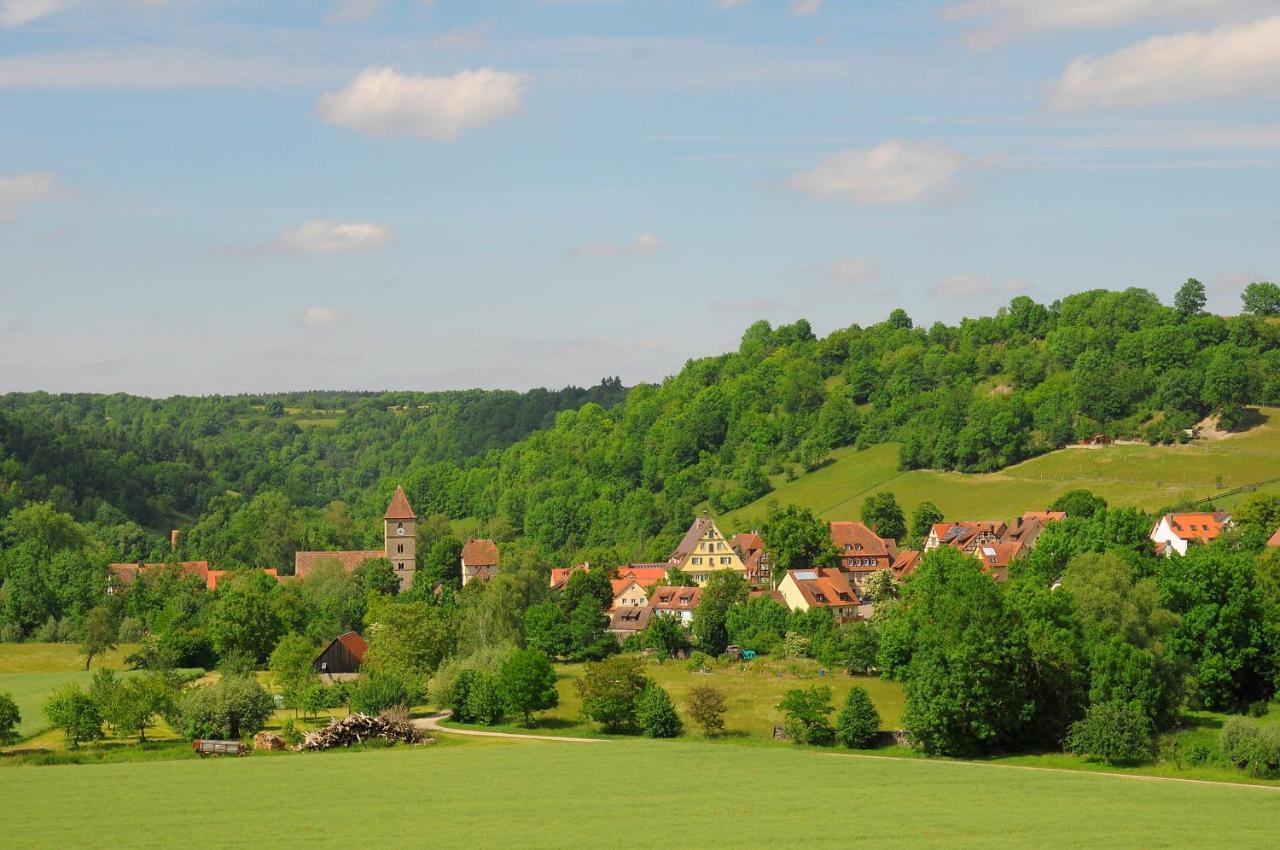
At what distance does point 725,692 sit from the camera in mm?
79375

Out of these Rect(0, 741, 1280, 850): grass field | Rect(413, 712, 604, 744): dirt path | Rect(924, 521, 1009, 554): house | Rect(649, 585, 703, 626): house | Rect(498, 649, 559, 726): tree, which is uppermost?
Rect(924, 521, 1009, 554): house

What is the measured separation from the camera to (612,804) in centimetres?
4975

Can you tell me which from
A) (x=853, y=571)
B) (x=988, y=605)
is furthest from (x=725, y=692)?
(x=853, y=571)

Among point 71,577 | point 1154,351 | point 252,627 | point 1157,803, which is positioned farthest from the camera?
point 1154,351

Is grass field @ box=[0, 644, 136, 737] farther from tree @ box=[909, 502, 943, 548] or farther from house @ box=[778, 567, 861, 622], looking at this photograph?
tree @ box=[909, 502, 943, 548]

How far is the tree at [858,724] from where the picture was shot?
209 ft

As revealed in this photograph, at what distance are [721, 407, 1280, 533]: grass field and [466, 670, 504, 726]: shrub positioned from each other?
80643mm

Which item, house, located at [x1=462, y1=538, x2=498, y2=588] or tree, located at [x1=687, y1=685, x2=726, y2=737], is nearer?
tree, located at [x1=687, y1=685, x2=726, y2=737]

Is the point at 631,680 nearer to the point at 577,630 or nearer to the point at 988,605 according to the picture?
the point at 988,605

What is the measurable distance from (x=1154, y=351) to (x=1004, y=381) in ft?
81.9

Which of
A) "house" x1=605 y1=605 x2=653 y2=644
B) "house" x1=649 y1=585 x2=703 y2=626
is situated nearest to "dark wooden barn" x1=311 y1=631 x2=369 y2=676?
"house" x1=605 y1=605 x2=653 y2=644

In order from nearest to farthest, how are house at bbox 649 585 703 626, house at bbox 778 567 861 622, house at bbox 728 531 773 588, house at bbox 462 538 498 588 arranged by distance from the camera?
house at bbox 778 567 861 622 → house at bbox 649 585 703 626 → house at bbox 728 531 773 588 → house at bbox 462 538 498 588

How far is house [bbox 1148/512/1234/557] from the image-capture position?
375 ft

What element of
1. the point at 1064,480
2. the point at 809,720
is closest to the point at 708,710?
the point at 809,720
